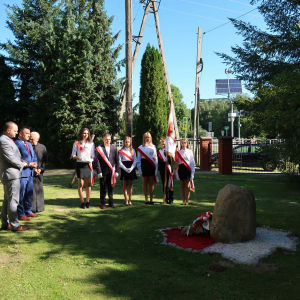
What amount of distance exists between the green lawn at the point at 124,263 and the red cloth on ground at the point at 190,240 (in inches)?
9.1

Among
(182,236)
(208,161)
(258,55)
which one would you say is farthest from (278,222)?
(208,161)

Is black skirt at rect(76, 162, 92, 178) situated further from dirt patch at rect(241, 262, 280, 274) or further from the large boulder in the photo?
dirt patch at rect(241, 262, 280, 274)

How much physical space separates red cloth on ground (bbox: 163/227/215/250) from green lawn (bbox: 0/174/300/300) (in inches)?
9.1

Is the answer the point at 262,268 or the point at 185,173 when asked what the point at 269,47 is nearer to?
the point at 185,173

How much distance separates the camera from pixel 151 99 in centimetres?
2331

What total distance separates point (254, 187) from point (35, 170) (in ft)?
29.8

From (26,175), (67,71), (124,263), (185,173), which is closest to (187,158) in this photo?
(185,173)

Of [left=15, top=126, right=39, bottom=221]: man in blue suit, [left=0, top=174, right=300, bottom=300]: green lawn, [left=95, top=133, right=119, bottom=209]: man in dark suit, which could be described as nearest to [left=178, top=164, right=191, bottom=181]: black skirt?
[left=0, top=174, right=300, bottom=300]: green lawn

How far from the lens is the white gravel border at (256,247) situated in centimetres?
526

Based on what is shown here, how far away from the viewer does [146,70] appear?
23359 millimetres

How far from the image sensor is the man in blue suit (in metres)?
7.60

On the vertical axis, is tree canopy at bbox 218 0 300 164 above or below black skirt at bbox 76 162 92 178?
above

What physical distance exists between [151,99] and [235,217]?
18074 millimetres

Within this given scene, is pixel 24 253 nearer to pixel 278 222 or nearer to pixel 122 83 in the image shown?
pixel 278 222
